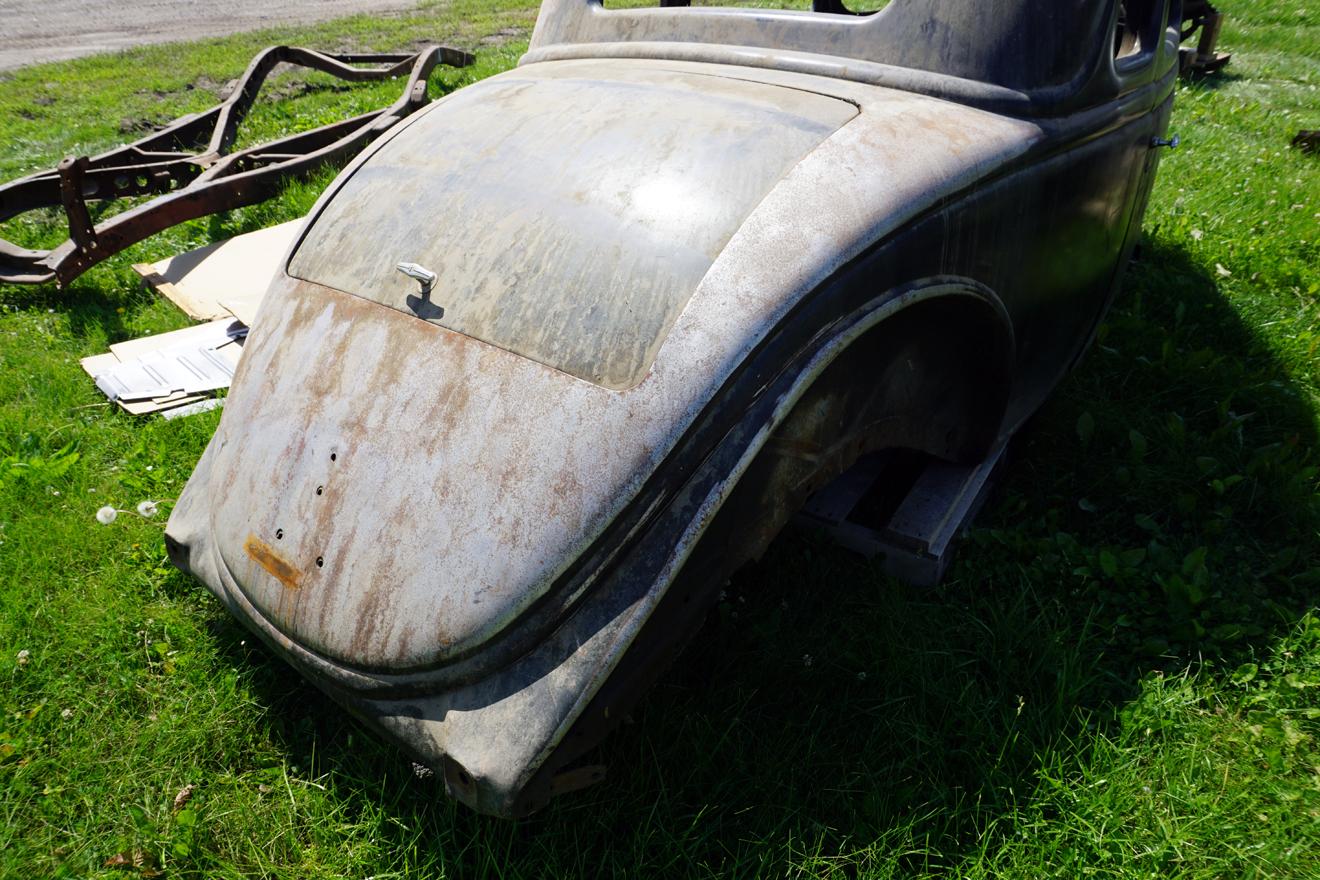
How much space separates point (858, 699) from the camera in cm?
194

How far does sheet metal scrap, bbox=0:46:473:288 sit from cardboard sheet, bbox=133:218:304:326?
0.63 feet

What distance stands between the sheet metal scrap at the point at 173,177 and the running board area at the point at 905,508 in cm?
330

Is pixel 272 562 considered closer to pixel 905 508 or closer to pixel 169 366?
pixel 905 508

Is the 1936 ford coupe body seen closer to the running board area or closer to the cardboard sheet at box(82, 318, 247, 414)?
the running board area

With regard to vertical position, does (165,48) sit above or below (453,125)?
below

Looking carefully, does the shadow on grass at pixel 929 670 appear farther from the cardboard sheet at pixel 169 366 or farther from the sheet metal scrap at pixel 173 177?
the sheet metal scrap at pixel 173 177

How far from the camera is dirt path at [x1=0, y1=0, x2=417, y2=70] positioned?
30.2ft

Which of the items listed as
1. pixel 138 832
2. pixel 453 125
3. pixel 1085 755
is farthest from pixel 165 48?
pixel 1085 755

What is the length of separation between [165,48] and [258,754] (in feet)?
30.1

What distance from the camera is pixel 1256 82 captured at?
22.1 ft

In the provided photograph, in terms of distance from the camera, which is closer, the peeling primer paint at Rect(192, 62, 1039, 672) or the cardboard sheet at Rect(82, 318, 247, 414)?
the peeling primer paint at Rect(192, 62, 1039, 672)

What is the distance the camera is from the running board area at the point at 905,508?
2.21 m

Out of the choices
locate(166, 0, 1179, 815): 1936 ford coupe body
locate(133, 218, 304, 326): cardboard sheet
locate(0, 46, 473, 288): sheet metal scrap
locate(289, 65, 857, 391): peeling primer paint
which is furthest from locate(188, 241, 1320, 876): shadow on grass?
locate(0, 46, 473, 288): sheet metal scrap

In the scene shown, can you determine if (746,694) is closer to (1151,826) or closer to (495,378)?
(1151,826)
